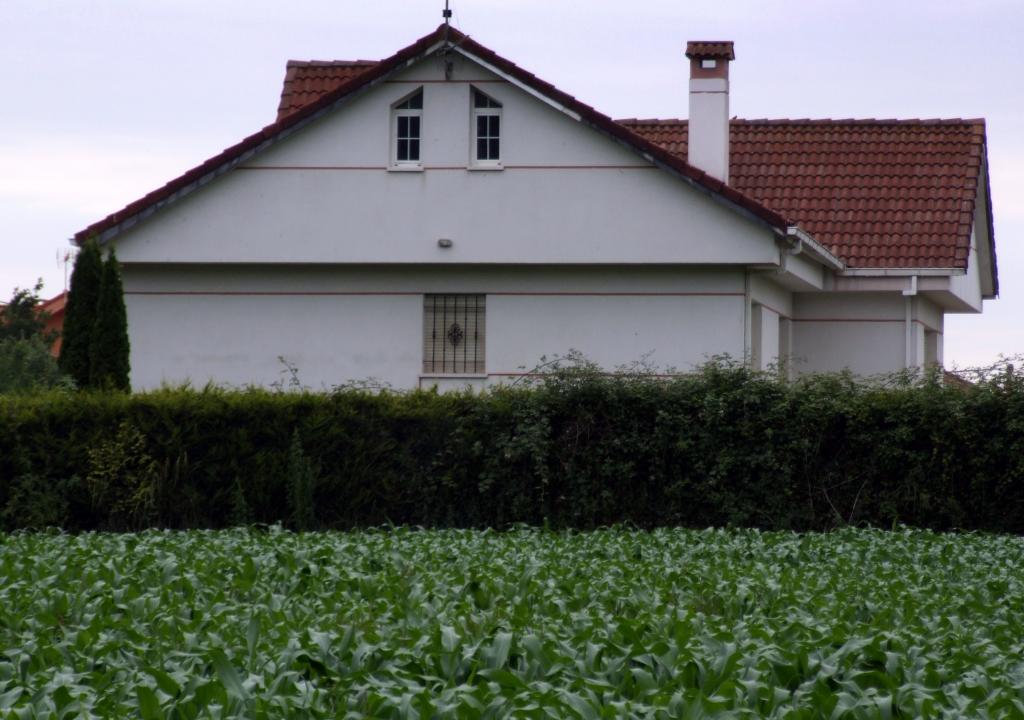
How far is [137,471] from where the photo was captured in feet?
61.6

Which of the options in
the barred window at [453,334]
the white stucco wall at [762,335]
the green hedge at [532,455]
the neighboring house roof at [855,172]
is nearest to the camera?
the green hedge at [532,455]

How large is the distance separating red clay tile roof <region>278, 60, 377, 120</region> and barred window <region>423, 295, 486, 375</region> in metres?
6.23

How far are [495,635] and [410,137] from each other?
19.2m

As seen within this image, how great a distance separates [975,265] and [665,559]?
2424cm

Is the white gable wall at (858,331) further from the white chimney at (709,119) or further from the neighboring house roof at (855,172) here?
the white chimney at (709,119)

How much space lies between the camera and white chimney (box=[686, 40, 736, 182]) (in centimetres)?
2758

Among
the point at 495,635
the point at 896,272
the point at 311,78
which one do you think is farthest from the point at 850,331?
the point at 495,635

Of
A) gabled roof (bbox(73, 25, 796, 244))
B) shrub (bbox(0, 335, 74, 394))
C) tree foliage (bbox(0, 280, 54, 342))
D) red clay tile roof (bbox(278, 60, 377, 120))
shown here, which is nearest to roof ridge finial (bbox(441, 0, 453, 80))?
gabled roof (bbox(73, 25, 796, 244))

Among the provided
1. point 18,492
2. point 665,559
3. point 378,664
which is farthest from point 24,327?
point 378,664

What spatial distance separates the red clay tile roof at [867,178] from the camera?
1115 inches

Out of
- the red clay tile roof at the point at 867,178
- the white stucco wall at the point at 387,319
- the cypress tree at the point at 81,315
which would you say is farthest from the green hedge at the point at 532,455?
the red clay tile roof at the point at 867,178

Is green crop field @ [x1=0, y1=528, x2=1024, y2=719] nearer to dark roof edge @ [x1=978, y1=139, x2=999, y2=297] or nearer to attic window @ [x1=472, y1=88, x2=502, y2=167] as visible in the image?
attic window @ [x1=472, y1=88, x2=502, y2=167]

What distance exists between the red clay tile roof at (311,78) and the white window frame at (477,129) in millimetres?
5083

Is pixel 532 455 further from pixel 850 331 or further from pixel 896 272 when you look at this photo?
pixel 850 331
